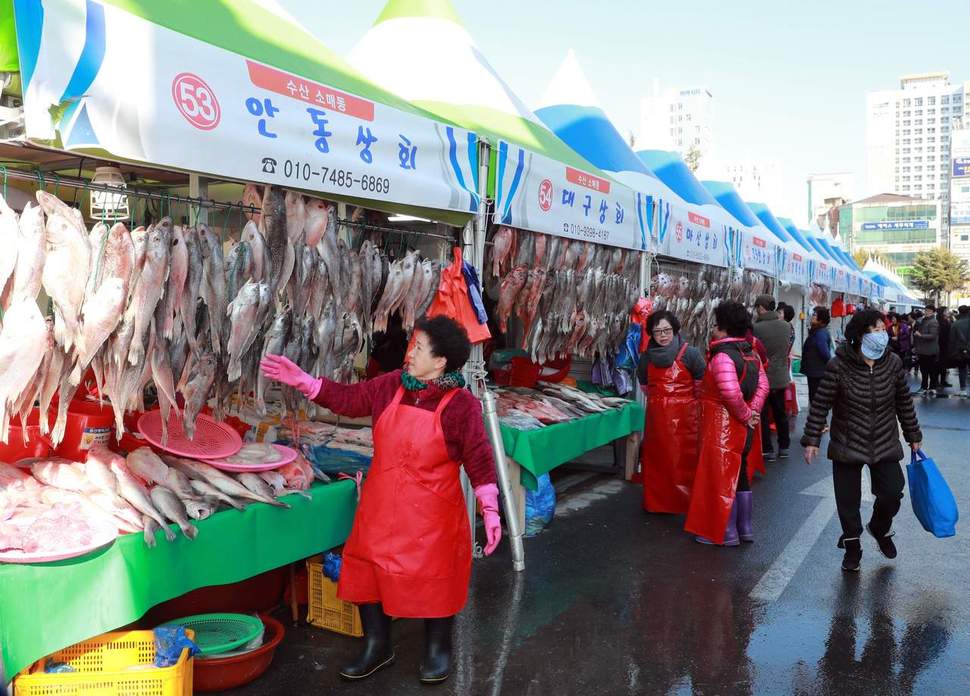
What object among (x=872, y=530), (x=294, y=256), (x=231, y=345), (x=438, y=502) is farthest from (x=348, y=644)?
(x=872, y=530)

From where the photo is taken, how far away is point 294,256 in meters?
3.65

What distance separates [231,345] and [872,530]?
4.26 metres

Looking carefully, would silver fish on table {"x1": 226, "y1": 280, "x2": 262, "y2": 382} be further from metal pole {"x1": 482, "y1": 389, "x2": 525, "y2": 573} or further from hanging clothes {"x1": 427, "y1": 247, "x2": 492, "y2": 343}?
metal pole {"x1": 482, "y1": 389, "x2": 525, "y2": 573}

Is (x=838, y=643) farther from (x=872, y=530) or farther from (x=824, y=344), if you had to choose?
(x=824, y=344)

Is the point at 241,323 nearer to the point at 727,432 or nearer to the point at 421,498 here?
the point at 421,498

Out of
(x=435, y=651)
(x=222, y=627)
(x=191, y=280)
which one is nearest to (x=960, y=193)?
(x=435, y=651)

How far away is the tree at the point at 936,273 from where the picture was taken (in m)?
63.6

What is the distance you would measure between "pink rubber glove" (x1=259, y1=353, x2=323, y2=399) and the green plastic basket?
106cm

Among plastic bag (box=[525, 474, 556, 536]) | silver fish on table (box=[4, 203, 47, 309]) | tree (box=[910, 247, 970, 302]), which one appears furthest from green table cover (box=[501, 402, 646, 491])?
tree (box=[910, 247, 970, 302])

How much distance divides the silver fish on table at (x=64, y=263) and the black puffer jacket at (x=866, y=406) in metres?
4.20

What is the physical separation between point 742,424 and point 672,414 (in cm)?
84

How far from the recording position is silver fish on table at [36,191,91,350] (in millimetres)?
2727

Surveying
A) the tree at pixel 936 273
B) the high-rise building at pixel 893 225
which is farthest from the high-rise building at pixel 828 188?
the tree at pixel 936 273

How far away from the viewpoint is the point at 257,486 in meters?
3.56
